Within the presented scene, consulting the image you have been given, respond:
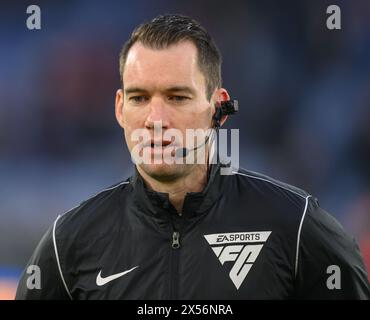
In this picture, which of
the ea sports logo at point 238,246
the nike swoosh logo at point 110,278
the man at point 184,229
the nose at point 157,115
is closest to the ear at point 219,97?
the man at point 184,229

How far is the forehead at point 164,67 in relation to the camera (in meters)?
2.30

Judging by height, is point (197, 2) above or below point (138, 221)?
above

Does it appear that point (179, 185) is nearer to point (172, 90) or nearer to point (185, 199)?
point (185, 199)

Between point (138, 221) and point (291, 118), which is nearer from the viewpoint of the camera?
point (138, 221)

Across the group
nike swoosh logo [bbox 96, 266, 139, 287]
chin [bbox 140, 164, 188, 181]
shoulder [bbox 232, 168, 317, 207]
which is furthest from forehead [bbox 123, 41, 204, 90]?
nike swoosh logo [bbox 96, 266, 139, 287]

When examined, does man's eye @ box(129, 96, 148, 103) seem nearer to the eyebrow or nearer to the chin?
the eyebrow

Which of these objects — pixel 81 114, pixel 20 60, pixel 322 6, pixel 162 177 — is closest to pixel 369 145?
pixel 322 6

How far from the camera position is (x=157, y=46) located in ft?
7.82

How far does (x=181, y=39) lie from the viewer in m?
2.41

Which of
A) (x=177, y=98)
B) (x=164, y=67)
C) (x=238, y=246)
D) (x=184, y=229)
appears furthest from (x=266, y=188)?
(x=164, y=67)

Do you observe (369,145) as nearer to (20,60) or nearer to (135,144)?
(20,60)

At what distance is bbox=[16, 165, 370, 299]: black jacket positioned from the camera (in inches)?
89.0

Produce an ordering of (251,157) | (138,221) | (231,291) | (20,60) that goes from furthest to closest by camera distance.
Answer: (20,60), (251,157), (138,221), (231,291)

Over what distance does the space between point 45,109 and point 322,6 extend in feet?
7.78
